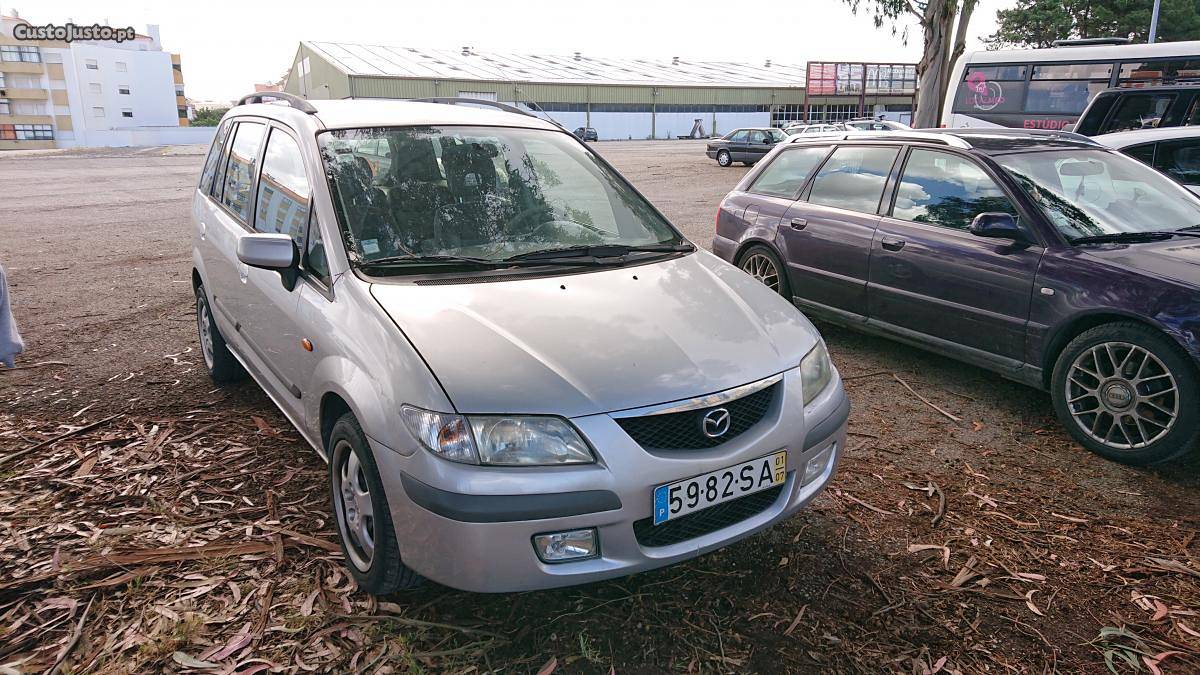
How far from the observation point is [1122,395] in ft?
12.8

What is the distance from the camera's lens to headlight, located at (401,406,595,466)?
7.70 ft

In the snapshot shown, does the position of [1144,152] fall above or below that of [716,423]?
above

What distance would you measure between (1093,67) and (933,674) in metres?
15.6

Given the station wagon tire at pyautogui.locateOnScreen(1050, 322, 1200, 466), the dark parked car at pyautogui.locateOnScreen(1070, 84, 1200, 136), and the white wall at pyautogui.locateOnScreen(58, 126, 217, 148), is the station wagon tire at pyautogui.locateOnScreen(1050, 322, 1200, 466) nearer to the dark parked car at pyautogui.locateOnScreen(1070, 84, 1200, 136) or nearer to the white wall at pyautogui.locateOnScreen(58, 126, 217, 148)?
the dark parked car at pyautogui.locateOnScreen(1070, 84, 1200, 136)

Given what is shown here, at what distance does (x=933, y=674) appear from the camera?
8.13ft

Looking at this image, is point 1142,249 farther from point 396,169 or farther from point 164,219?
point 164,219

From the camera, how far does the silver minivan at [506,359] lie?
7.74 feet

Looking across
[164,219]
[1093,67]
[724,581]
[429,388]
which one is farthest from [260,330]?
[1093,67]

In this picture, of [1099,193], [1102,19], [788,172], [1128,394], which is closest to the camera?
[1128,394]

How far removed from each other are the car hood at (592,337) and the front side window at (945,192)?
2.21 metres

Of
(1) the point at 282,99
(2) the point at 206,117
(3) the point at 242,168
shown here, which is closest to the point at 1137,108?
(1) the point at 282,99

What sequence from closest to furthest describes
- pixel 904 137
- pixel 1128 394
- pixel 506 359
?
pixel 506 359, pixel 1128 394, pixel 904 137

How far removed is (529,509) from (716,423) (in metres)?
0.65

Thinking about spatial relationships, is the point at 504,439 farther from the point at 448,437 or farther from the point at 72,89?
the point at 72,89
